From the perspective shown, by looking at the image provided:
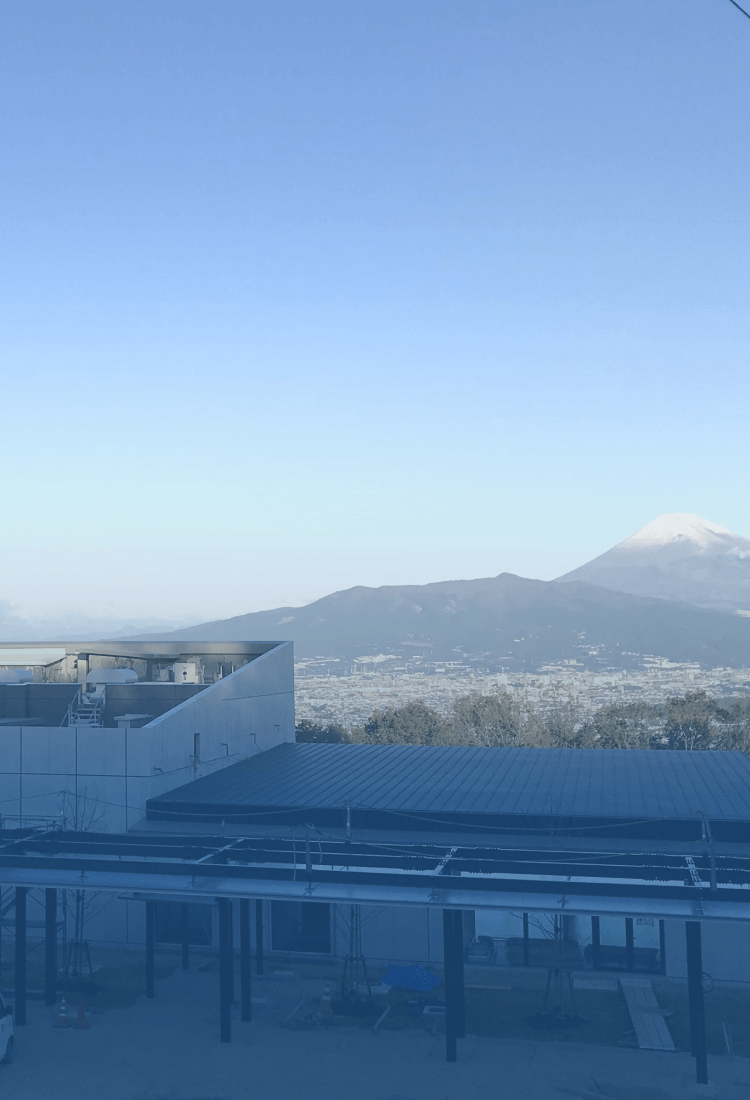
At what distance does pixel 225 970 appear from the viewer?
990 inches

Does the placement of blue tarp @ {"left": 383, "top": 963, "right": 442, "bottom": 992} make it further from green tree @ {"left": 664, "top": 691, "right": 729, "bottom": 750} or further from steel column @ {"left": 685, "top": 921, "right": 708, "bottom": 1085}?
green tree @ {"left": 664, "top": 691, "right": 729, "bottom": 750}

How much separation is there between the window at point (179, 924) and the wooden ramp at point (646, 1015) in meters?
13.5

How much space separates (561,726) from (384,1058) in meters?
78.1

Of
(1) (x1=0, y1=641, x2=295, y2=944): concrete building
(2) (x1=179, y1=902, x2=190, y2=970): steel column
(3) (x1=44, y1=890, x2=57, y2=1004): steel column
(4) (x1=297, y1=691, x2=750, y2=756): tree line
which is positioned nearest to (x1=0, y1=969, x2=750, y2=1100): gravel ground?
(3) (x1=44, y1=890, x2=57, y2=1004): steel column

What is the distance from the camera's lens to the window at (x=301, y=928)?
32.1m

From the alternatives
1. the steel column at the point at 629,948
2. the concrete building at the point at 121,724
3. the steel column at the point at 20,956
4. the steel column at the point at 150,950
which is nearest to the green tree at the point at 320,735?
the concrete building at the point at 121,724

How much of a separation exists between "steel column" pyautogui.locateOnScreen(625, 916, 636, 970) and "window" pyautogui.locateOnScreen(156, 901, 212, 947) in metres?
13.4

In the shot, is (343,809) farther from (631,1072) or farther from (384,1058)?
(631,1072)

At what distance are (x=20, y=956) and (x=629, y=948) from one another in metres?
17.6

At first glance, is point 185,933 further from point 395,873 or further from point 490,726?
point 490,726

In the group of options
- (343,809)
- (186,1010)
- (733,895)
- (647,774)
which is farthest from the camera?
(647,774)

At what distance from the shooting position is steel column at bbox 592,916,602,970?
30.2 meters

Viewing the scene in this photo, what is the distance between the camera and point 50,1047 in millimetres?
24875

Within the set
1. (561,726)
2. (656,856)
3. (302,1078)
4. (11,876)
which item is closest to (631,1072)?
(656,856)
